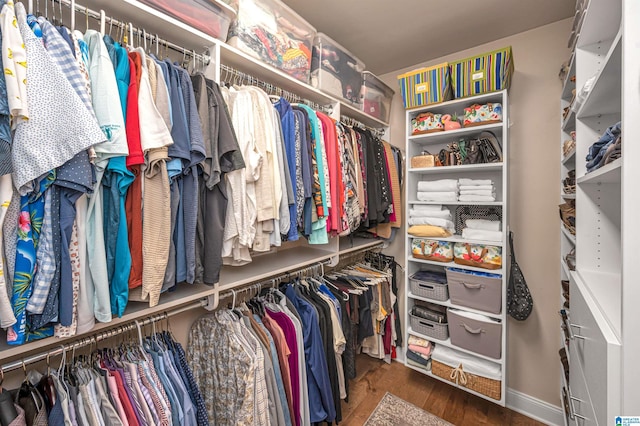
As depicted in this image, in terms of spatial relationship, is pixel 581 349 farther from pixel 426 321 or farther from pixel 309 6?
pixel 309 6

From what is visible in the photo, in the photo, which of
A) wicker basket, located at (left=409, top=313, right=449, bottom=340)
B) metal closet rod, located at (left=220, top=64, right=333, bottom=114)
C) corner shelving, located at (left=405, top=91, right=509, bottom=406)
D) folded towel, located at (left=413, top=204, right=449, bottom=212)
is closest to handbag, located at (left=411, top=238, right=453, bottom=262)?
corner shelving, located at (left=405, top=91, right=509, bottom=406)

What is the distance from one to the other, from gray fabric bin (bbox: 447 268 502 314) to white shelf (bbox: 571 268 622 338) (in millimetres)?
668

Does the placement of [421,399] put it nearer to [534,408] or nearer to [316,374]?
[534,408]

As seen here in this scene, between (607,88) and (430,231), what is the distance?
A: 1.24 m

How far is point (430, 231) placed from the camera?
2006 millimetres

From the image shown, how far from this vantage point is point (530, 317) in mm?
1972

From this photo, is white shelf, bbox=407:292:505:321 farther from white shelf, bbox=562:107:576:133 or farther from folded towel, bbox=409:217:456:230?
white shelf, bbox=562:107:576:133

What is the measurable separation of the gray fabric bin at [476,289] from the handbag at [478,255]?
8 cm

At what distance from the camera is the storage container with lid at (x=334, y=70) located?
1.69 m

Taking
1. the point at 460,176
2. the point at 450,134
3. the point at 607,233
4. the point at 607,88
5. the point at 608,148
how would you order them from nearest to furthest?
1. the point at 608,148
2. the point at 607,88
3. the point at 607,233
4. the point at 450,134
5. the point at 460,176

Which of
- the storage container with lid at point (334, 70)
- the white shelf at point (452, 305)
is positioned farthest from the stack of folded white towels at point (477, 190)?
the storage container with lid at point (334, 70)

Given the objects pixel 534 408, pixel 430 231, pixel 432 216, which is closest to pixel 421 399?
pixel 534 408

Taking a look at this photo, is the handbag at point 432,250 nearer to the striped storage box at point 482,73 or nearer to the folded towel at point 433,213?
the folded towel at point 433,213

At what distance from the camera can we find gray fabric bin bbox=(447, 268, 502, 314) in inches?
70.5
